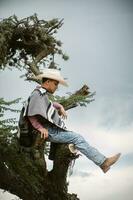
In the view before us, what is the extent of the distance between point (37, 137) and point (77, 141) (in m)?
0.35

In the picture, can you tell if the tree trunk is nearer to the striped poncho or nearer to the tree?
the tree

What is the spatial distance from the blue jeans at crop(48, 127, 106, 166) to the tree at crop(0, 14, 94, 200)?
0.15m

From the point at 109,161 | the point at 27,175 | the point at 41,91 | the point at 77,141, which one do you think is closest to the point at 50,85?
the point at 41,91

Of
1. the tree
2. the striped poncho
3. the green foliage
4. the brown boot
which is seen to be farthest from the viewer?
the green foliage

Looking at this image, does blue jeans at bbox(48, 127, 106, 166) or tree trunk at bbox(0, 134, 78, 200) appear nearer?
blue jeans at bbox(48, 127, 106, 166)

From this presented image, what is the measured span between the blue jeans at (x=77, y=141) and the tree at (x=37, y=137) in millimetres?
149

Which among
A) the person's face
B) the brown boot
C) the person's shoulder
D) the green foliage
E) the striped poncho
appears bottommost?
the brown boot

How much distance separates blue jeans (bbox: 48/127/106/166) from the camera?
3.35 m

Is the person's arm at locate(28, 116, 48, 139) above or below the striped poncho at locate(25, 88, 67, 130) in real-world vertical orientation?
below

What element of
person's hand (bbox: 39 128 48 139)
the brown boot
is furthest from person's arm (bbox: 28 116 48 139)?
the brown boot

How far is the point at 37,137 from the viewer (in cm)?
361

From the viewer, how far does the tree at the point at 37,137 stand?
15.1 feet

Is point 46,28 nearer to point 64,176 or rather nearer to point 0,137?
point 0,137

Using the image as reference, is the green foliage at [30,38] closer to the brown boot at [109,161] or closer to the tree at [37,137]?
the tree at [37,137]
